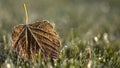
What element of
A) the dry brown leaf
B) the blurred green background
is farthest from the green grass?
the blurred green background

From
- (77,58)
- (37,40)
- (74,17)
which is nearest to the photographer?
(37,40)

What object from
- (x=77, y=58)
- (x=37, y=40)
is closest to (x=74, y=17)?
(x=77, y=58)

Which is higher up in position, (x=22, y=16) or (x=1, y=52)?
(x=22, y=16)

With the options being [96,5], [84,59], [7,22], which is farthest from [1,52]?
[96,5]

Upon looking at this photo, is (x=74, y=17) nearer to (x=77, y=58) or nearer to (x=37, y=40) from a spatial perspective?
(x=77, y=58)

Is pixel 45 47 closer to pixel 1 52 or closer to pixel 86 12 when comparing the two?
pixel 1 52

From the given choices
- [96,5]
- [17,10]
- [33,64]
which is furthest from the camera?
[96,5]

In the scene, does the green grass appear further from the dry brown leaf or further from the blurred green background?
the blurred green background
